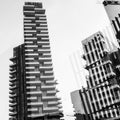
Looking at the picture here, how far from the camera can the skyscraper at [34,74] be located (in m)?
80.6

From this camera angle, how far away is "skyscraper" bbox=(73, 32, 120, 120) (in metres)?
83.6

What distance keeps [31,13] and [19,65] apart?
23768 mm

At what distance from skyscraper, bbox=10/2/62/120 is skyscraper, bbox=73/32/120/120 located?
1377 centimetres

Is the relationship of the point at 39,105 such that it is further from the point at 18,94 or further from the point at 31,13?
the point at 31,13

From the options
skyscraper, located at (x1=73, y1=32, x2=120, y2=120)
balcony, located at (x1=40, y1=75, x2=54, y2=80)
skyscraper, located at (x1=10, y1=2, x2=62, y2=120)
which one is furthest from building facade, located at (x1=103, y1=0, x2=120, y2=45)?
balcony, located at (x1=40, y1=75, x2=54, y2=80)

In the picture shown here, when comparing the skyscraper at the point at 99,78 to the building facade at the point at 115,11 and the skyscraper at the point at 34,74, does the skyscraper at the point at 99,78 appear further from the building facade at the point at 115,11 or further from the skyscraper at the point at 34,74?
the building facade at the point at 115,11

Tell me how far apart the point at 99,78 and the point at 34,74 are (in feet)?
83.8

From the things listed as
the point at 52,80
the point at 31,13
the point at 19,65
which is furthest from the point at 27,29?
the point at 52,80

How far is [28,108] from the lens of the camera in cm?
7850

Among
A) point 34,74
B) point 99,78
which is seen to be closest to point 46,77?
point 34,74

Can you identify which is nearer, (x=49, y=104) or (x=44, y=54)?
(x=49, y=104)

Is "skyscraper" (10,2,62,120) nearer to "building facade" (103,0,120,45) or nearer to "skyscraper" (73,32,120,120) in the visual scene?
"skyscraper" (73,32,120,120)

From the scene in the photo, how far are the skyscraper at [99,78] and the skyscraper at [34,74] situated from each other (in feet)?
45.2

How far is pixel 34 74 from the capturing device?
8712 centimetres
